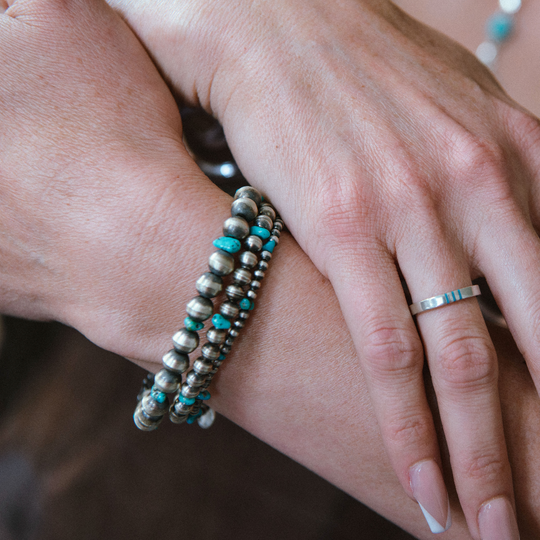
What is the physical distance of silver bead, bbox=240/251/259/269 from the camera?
2.00ft

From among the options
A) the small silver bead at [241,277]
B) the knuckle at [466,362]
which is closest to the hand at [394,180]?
the knuckle at [466,362]

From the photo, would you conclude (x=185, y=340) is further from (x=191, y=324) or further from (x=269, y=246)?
(x=269, y=246)

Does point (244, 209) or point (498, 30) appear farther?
point (498, 30)

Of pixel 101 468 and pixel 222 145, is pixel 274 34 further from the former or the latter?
pixel 101 468

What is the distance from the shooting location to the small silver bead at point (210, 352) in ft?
2.04

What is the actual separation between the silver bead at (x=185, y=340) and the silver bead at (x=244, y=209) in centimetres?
18

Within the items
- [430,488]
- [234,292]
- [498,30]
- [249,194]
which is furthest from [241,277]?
[498,30]

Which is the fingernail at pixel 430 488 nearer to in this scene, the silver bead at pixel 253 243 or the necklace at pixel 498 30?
the silver bead at pixel 253 243

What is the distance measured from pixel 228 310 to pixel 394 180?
298 millimetres

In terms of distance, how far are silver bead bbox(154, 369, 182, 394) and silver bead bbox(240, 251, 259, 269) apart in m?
0.18

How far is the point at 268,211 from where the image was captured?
26.3 inches

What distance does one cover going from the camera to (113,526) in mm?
829

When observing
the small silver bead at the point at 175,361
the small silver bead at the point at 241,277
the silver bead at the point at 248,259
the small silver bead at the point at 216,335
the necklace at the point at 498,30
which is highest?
the necklace at the point at 498,30

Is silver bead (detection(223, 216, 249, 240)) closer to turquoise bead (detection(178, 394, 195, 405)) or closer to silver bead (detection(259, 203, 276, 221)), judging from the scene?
silver bead (detection(259, 203, 276, 221))
